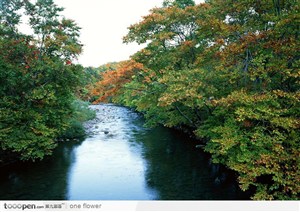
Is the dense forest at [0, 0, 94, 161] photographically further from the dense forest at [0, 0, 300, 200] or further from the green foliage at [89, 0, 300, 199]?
the green foliage at [89, 0, 300, 199]

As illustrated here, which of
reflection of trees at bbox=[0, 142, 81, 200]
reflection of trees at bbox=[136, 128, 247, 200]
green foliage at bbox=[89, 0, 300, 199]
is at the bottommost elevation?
reflection of trees at bbox=[0, 142, 81, 200]

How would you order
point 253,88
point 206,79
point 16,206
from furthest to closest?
point 206,79 → point 253,88 → point 16,206

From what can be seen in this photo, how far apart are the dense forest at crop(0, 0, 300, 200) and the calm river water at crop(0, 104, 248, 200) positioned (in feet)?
4.37

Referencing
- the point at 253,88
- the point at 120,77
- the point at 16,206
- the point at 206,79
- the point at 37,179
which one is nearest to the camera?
the point at 16,206

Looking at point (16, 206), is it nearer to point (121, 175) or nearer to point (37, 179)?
point (37, 179)

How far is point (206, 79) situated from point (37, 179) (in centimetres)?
1103

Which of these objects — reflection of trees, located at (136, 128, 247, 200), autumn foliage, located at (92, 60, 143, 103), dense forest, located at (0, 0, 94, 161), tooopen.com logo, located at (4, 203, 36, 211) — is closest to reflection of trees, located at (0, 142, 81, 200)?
dense forest, located at (0, 0, 94, 161)

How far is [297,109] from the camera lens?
10.0 meters

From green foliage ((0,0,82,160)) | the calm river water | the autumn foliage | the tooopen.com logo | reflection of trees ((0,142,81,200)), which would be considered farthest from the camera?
the autumn foliage

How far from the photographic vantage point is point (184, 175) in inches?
595

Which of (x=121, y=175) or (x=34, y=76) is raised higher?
(x=34, y=76)

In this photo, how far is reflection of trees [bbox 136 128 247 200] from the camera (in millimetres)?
12727

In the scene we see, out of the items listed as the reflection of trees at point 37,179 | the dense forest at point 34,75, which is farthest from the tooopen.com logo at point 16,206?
the dense forest at point 34,75

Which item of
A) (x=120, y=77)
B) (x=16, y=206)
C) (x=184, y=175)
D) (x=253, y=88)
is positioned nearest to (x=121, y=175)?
(x=184, y=175)
